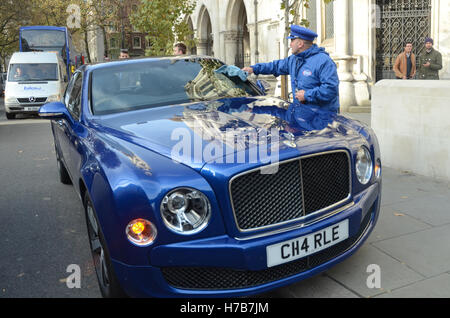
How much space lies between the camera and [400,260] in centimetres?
362

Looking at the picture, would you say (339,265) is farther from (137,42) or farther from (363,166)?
(137,42)

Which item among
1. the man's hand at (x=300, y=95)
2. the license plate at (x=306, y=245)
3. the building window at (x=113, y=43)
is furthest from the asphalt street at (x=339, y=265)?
the building window at (x=113, y=43)

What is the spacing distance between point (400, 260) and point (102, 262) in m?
2.13

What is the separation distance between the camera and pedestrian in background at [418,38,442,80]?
37.4 ft

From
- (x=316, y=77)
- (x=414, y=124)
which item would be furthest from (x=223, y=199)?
(x=414, y=124)

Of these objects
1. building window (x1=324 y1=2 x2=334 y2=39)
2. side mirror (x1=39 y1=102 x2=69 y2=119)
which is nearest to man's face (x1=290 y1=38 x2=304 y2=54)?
side mirror (x1=39 y1=102 x2=69 y2=119)

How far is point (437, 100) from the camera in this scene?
18.8 feet

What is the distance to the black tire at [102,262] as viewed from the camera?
9.44 feet

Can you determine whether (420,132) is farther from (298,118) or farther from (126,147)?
(126,147)

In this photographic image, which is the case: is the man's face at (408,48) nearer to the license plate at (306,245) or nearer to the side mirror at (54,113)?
the side mirror at (54,113)

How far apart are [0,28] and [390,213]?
35955mm

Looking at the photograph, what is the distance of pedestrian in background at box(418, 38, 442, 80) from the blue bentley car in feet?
29.4

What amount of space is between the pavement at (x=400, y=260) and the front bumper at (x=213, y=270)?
47 centimetres
